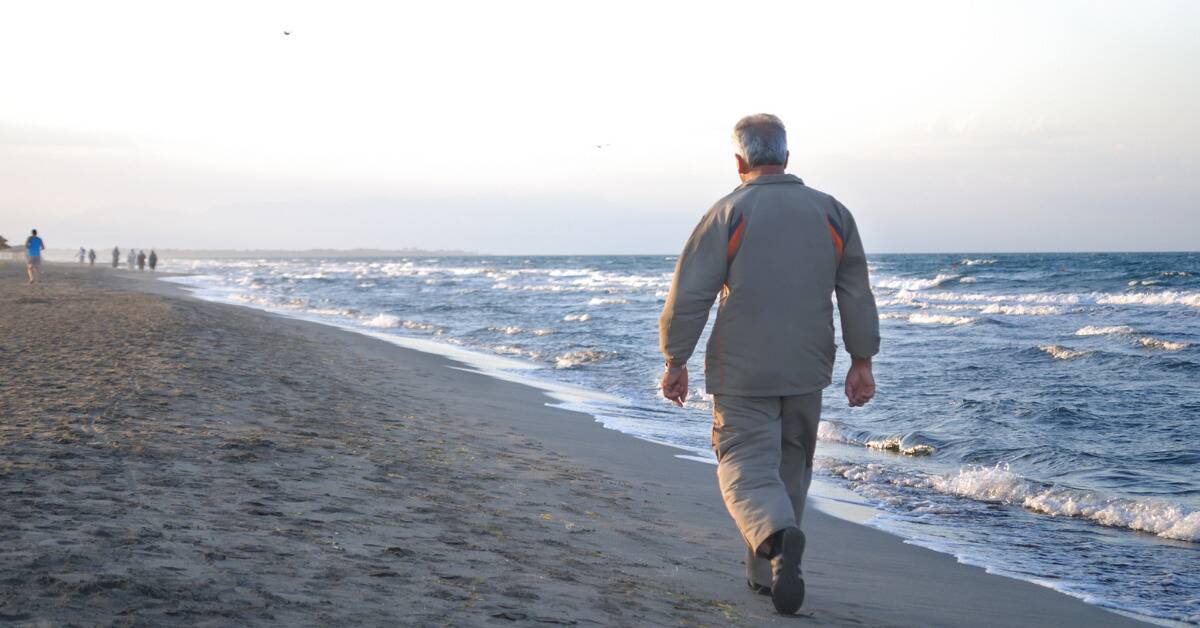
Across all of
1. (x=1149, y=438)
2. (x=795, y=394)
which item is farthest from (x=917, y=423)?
(x=795, y=394)

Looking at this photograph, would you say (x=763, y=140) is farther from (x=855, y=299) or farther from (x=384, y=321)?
(x=384, y=321)

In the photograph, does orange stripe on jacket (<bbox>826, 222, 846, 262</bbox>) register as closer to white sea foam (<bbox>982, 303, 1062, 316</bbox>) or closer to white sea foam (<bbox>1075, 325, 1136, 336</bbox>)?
white sea foam (<bbox>1075, 325, 1136, 336</bbox>)

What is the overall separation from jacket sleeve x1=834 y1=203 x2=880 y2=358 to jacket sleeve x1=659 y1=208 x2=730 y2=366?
0.47 metres

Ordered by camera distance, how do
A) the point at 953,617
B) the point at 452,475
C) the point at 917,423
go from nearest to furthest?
the point at 953,617, the point at 452,475, the point at 917,423

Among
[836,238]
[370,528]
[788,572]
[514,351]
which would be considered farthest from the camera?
[514,351]

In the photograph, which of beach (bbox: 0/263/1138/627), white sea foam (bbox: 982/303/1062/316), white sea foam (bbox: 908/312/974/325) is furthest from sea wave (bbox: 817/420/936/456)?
white sea foam (bbox: 982/303/1062/316)

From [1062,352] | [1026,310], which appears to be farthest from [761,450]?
[1026,310]

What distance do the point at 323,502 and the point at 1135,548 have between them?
15.2 feet

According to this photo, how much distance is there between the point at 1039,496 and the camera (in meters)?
6.80

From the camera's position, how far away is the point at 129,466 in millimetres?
4766

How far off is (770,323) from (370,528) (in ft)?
6.35

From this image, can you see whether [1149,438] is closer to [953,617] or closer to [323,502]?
[953,617]

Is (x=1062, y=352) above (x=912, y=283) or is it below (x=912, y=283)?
below

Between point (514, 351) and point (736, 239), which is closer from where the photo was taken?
point (736, 239)
